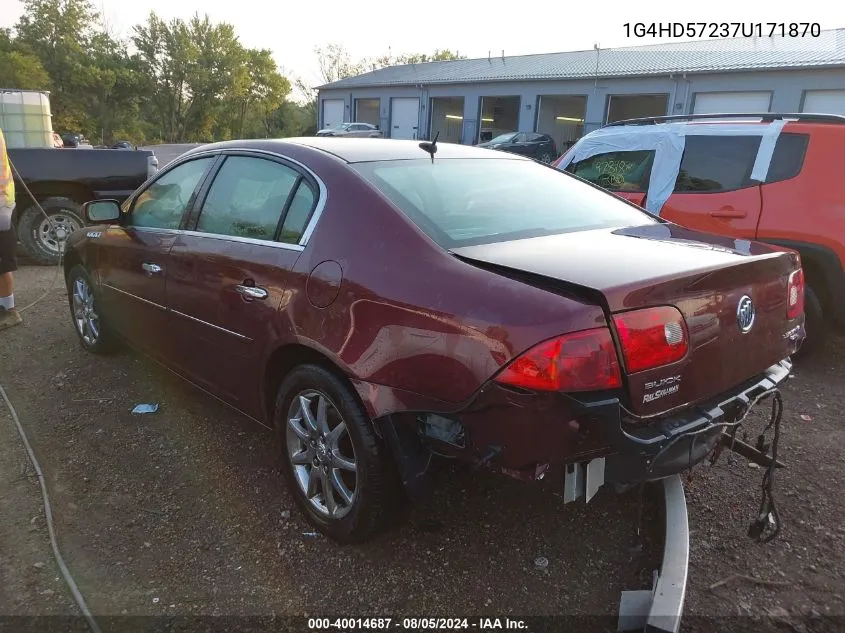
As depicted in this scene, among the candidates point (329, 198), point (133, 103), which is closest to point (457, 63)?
point (133, 103)

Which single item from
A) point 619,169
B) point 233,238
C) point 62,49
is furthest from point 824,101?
point 62,49

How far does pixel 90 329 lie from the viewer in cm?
467

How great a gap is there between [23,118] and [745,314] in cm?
1072

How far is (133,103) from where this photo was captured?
5191 centimetres

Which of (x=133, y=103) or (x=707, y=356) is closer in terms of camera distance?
(x=707, y=356)

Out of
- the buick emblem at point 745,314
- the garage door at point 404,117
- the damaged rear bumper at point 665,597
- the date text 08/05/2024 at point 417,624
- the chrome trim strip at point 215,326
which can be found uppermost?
the garage door at point 404,117

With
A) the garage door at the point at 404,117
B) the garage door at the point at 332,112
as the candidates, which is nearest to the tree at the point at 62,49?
the garage door at the point at 332,112

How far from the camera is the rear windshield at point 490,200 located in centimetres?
245

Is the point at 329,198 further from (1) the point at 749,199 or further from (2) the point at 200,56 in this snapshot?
(2) the point at 200,56

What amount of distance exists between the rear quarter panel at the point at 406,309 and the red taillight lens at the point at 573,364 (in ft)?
0.10

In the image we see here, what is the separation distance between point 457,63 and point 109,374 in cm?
3788

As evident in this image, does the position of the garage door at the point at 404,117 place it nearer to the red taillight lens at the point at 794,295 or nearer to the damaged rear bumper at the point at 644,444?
the red taillight lens at the point at 794,295

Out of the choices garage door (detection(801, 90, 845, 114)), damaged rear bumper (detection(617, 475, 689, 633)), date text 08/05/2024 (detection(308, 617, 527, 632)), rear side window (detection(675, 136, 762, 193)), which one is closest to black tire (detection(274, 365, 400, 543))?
date text 08/05/2024 (detection(308, 617, 527, 632))

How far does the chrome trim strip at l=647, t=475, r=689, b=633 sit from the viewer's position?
1.99 meters
